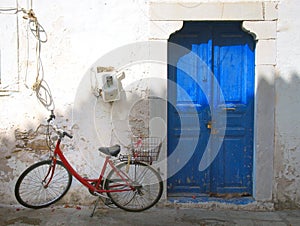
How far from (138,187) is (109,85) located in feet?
4.39

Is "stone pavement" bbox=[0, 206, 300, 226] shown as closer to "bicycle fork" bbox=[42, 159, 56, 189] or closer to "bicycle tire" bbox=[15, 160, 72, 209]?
"bicycle tire" bbox=[15, 160, 72, 209]

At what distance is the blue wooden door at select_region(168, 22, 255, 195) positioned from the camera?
502cm

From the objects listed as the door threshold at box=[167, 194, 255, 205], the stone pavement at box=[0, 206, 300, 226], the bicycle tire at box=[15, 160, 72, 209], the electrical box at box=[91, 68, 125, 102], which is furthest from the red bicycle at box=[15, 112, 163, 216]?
the electrical box at box=[91, 68, 125, 102]

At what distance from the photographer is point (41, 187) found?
4.91 metres

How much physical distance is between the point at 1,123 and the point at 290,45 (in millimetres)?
3885

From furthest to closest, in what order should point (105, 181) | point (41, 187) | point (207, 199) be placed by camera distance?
point (207, 199)
point (41, 187)
point (105, 181)

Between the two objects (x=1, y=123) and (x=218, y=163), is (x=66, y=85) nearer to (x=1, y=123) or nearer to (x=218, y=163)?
(x=1, y=123)

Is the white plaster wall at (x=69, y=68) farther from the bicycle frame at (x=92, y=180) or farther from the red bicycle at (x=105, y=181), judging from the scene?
the bicycle frame at (x=92, y=180)

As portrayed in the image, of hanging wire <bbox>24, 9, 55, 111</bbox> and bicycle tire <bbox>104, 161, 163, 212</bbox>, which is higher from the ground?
hanging wire <bbox>24, 9, 55, 111</bbox>

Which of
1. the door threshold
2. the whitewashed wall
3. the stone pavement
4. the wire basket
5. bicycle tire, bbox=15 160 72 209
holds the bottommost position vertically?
the stone pavement

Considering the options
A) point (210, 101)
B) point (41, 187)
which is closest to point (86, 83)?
point (41, 187)

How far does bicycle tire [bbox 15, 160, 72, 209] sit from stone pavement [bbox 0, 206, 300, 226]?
0.13m

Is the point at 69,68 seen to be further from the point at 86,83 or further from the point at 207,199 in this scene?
the point at 207,199

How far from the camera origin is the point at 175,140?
5.10 meters
